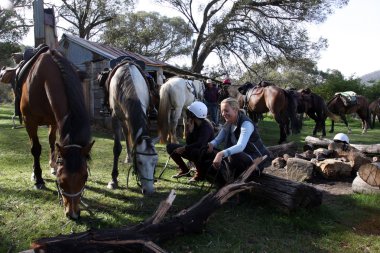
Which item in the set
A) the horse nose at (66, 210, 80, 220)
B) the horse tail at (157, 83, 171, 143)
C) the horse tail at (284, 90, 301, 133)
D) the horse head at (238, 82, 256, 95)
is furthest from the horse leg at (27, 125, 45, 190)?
the horse head at (238, 82, 256, 95)

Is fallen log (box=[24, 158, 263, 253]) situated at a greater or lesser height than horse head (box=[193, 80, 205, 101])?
lesser

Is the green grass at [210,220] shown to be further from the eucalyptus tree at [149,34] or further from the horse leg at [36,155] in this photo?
the eucalyptus tree at [149,34]

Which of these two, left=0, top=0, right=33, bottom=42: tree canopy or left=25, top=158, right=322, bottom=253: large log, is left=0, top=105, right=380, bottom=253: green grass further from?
left=0, top=0, right=33, bottom=42: tree canopy

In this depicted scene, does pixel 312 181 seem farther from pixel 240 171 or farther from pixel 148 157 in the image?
pixel 148 157

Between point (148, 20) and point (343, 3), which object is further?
point (148, 20)

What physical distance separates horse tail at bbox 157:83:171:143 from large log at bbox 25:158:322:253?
2.49 meters

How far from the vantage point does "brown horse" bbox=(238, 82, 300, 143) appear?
10586mm

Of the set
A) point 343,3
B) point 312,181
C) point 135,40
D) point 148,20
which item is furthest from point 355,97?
point 148,20

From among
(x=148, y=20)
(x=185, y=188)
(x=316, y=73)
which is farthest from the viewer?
(x=316, y=73)

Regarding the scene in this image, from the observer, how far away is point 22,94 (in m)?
4.89

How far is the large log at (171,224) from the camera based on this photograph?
2759mm

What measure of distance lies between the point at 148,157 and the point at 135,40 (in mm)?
25670

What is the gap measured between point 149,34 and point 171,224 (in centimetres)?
2753

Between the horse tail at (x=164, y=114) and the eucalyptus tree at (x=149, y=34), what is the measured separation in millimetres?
16896
